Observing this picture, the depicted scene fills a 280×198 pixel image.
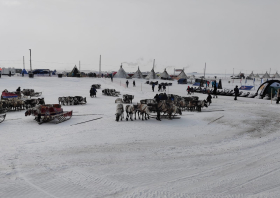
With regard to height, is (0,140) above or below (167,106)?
below

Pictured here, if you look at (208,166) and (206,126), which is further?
(206,126)

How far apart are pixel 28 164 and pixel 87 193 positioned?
211 centimetres

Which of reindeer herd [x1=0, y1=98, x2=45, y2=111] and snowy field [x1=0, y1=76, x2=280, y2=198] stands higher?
reindeer herd [x1=0, y1=98, x2=45, y2=111]

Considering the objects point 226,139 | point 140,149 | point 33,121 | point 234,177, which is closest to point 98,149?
point 140,149

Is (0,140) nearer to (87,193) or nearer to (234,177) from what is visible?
(87,193)

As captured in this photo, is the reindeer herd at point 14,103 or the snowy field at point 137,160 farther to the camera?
the reindeer herd at point 14,103

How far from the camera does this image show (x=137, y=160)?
20.3 feet

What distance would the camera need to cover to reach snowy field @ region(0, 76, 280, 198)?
15.3 feet

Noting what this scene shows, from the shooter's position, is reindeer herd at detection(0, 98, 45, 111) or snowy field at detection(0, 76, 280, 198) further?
reindeer herd at detection(0, 98, 45, 111)

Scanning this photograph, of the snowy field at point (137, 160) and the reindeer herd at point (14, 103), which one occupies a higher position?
the reindeer herd at point (14, 103)

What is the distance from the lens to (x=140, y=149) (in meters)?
7.06

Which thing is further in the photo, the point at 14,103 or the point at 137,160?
the point at 14,103

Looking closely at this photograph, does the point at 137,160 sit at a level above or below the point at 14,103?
below

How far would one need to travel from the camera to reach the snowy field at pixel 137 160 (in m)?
4.67
